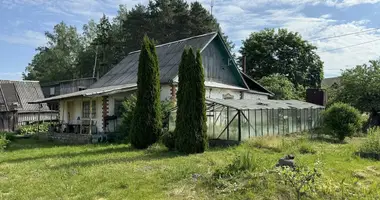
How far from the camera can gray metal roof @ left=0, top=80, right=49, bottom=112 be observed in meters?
25.3

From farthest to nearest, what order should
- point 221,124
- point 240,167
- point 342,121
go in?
point 342,121 → point 221,124 → point 240,167

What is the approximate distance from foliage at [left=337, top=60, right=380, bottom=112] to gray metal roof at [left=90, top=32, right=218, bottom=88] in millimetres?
10831

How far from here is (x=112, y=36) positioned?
39719 mm

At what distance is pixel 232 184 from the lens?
6.20 metres

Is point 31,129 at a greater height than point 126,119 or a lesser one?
lesser

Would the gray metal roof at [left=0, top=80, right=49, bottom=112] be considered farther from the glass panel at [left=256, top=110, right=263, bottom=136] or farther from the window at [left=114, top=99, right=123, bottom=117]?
the glass panel at [left=256, top=110, right=263, bottom=136]

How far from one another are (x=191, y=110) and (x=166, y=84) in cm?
704

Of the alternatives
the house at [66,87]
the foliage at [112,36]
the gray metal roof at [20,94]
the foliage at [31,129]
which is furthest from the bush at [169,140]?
the foliage at [112,36]

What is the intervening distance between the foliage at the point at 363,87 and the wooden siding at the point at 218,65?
7856 mm

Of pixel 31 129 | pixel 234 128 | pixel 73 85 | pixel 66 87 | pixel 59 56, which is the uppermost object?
pixel 59 56

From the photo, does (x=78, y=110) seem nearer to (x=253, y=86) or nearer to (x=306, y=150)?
(x=253, y=86)

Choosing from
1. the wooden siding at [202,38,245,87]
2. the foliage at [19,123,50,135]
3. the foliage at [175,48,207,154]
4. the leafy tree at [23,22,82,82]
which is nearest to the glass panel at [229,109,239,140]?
the foliage at [175,48,207,154]

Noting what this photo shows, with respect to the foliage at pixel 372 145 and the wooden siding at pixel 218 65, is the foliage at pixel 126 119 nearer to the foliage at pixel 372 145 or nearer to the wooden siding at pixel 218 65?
the wooden siding at pixel 218 65

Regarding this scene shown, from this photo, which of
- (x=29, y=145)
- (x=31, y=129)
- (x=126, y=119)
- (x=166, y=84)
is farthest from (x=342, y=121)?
(x=31, y=129)
